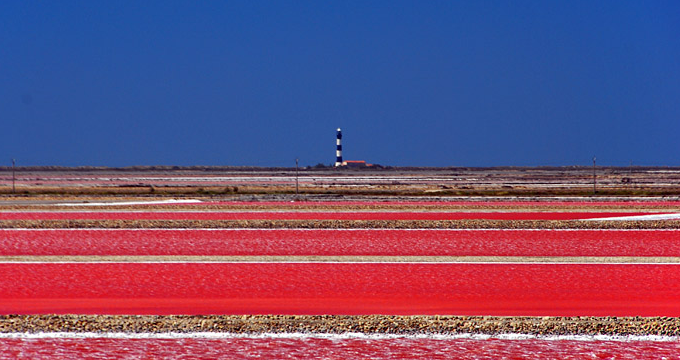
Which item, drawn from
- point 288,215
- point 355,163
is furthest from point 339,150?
point 288,215

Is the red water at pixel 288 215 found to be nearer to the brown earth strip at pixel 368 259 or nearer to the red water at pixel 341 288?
the brown earth strip at pixel 368 259

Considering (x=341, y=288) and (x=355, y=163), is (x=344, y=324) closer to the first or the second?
(x=341, y=288)

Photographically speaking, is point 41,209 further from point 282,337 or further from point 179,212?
point 282,337

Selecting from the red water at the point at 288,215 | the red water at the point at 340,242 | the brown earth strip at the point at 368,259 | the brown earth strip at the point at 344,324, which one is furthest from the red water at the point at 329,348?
the red water at the point at 288,215

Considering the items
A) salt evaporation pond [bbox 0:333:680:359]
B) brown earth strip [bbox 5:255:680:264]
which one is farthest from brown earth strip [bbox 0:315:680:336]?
brown earth strip [bbox 5:255:680:264]

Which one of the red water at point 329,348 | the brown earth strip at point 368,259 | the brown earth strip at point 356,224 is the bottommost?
the red water at point 329,348

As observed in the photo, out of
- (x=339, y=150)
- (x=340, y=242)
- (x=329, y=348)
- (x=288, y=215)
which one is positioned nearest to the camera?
(x=329, y=348)
